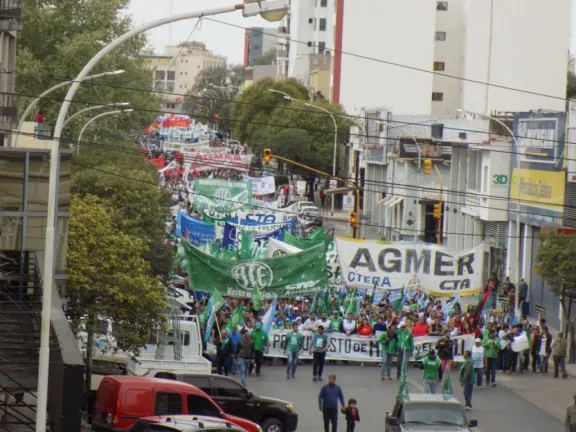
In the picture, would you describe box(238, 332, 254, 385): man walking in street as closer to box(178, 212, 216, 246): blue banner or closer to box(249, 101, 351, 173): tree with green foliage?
box(178, 212, 216, 246): blue banner

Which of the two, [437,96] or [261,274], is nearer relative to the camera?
[261,274]

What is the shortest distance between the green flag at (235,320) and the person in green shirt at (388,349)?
335 cm

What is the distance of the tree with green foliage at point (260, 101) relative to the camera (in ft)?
357

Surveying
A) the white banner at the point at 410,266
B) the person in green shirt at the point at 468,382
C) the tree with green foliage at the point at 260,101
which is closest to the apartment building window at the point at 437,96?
the tree with green foliage at the point at 260,101

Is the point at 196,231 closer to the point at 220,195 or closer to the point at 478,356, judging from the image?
the point at 220,195

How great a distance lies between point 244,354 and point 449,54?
78.9m

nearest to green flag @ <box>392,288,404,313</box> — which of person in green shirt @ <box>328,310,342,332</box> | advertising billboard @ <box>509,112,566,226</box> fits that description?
person in green shirt @ <box>328,310,342,332</box>

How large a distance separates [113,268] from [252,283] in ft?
31.4

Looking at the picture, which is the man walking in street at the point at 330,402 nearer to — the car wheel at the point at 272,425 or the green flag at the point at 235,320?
the car wheel at the point at 272,425

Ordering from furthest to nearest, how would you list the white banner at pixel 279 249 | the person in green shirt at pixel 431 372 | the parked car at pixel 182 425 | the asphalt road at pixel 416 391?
the white banner at pixel 279 249 < the person in green shirt at pixel 431 372 < the asphalt road at pixel 416 391 < the parked car at pixel 182 425

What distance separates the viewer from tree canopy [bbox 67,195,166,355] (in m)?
25.5

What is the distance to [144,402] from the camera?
69.6ft

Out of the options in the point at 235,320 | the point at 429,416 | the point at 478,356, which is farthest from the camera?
the point at 235,320

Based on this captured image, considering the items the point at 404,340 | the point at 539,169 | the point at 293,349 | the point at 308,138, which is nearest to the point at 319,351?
the point at 293,349
